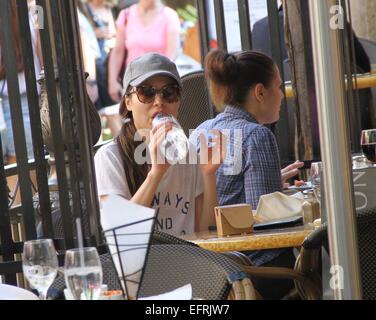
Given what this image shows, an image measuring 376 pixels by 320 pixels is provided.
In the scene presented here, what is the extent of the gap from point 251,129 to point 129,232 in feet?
8.08

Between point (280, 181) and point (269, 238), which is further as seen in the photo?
point (280, 181)

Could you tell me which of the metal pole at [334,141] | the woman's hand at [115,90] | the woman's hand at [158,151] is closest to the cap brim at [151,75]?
the woman's hand at [158,151]

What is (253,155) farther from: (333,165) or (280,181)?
(333,165)

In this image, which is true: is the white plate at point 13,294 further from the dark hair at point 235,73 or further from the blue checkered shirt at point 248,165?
the dark hair at point 235,73

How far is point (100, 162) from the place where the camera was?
3.84 metres

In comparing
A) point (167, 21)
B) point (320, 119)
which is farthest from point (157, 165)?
point (167, 21)

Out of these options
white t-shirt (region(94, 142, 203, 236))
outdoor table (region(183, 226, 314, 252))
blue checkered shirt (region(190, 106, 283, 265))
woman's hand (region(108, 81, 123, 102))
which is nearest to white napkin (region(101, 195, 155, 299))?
outdoor table (region(183, 226, 314, 252))

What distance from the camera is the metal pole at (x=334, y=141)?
1.41 m

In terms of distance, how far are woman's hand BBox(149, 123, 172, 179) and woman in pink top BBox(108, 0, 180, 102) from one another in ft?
19.7

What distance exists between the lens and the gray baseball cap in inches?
152

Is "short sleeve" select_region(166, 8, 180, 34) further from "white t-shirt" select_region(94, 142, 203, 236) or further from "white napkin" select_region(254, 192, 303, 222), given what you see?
"white napkin" select_region(254, 192, 303, 222)

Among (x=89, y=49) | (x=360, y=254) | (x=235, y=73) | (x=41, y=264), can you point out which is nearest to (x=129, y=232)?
(x=41, y=264)

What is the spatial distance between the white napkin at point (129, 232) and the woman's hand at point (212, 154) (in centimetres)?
201
